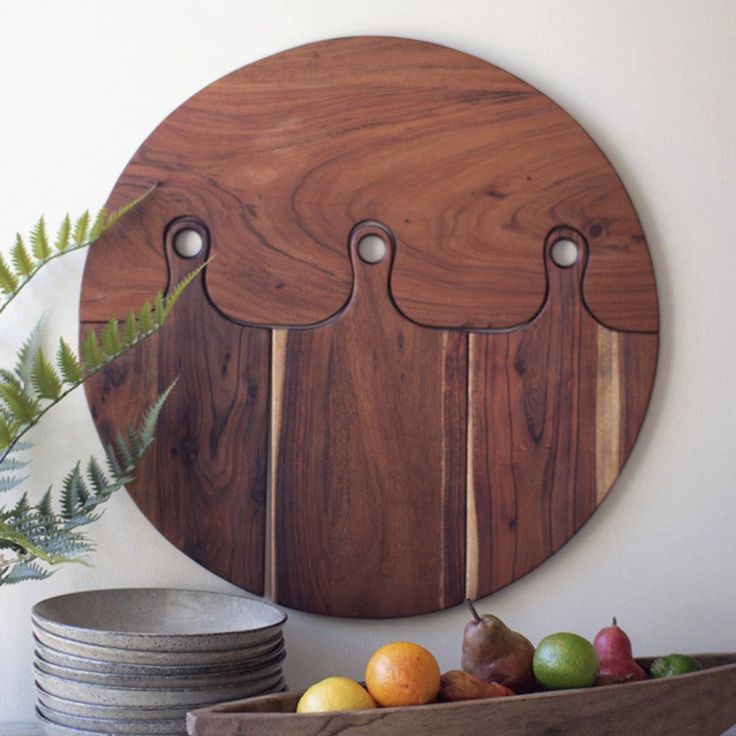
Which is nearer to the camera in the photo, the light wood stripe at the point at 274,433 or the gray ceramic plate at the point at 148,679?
the gray ceramic plate at the point at 148,679

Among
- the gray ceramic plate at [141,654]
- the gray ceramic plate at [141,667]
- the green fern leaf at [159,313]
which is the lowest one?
the gray ceramic plate at [141,667]

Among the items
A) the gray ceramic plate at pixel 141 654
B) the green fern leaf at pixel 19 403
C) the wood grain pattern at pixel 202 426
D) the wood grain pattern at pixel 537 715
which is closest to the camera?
the wood grain pattern at pixel 537 715

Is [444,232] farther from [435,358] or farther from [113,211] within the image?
[113,211]

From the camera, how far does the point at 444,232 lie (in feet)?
4.79

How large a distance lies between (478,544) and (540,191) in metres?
0.48

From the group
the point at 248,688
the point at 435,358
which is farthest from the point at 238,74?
the point at 248,688

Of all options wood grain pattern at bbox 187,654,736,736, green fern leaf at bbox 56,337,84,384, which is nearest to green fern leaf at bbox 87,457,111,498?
green fern leaf at bbox 56,337,84,384

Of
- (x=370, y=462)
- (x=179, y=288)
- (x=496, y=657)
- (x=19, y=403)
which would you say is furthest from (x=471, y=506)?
(x=19, y=403)

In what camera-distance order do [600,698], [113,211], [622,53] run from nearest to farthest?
[600,698] → [113,211] → [622,53]

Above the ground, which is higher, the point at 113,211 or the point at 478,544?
the point at 113,211

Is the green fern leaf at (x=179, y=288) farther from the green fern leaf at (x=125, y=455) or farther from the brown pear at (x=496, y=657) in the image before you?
the brown pear at (x=496, y=657)

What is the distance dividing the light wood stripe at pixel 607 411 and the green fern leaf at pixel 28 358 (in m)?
0.73

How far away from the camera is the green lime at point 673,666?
126cm

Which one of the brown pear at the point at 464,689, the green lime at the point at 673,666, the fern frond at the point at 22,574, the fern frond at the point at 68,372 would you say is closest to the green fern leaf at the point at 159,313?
the fern frond at the point at 68,372
